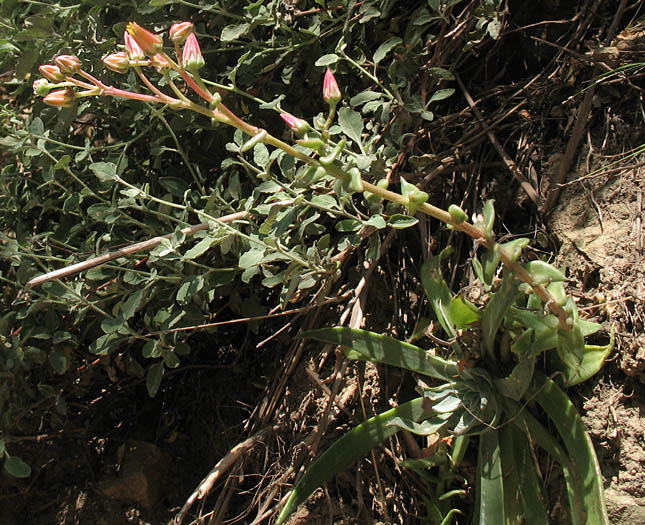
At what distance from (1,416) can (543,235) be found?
59.9 inches

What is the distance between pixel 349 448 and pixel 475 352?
→ 367 mm

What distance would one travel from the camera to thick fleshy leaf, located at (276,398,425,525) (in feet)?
5.11

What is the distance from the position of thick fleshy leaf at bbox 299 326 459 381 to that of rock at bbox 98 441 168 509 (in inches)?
31.8

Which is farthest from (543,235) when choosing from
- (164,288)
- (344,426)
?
(164,288)

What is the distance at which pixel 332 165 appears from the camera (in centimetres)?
122

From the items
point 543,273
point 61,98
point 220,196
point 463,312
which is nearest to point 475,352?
point 463,312

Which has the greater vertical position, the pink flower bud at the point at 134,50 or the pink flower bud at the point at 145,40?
the pink flower bud at the point at 145,40

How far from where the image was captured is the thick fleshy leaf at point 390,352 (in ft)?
5.18

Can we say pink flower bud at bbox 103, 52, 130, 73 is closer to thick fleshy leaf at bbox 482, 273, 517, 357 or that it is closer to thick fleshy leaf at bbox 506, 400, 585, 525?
thick fleshy leaf at bbox 482, 273, 517, 357

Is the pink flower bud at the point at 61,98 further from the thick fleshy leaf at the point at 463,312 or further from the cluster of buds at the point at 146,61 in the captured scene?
the thick fleshy leaf at the point at 463,312

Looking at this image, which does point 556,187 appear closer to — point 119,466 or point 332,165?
point 332,165

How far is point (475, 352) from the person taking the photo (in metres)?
1.55

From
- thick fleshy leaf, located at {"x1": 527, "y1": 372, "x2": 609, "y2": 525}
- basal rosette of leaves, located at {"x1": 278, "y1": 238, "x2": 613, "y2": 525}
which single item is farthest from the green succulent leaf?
thick fleshy leaf, located at {"x1": 527, "y1": 372, "x2": 609, "y2": 525}

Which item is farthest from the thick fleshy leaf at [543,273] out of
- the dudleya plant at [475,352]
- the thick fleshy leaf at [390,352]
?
the thick fleshy leaf at [390,352]
